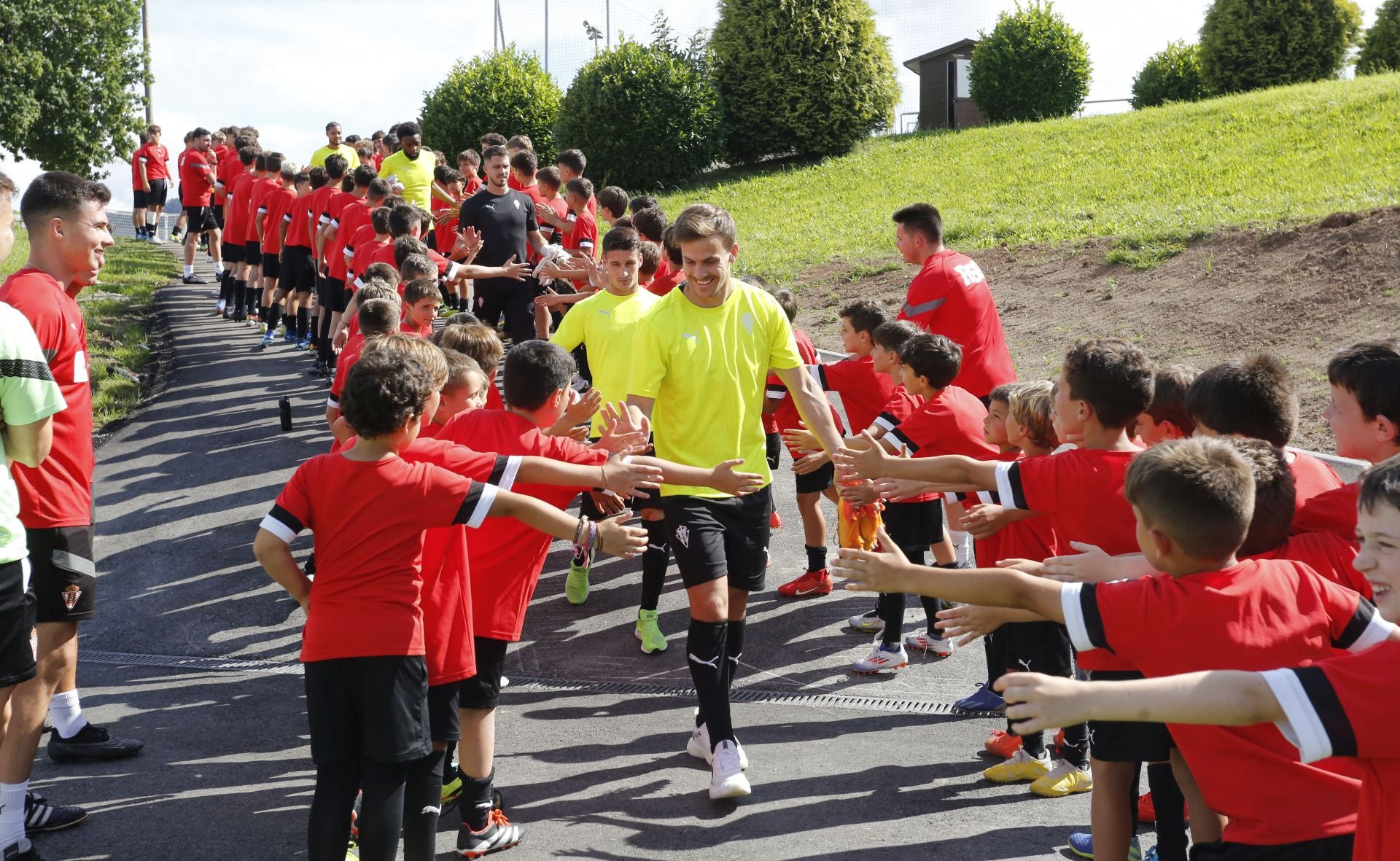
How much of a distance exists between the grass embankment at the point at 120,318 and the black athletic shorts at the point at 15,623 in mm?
4800

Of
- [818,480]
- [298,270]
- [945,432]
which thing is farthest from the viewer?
[298,270]

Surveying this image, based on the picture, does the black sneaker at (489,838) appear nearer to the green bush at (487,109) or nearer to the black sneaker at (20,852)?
→ the black sneaker at (20,852)

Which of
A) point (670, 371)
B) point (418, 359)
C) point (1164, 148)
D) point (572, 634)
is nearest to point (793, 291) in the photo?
point (1164, 148)

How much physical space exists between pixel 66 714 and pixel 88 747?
0.17 m

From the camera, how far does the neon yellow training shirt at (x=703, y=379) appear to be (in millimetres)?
4848

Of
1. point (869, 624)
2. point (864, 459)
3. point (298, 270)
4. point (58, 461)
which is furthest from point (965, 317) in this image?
point (298, 270)

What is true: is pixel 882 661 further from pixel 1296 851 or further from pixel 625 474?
pixel 1296 851

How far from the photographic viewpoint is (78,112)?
35.8 m

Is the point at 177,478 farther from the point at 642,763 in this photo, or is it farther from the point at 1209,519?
the point at 1209,519

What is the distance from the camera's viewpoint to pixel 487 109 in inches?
947

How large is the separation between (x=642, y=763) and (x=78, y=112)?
1487 inches

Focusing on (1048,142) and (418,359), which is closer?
(418,359)

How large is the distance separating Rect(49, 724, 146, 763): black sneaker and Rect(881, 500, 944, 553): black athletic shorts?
379 cm

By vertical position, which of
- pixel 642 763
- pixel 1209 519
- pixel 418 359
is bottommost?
pixel 642 763
